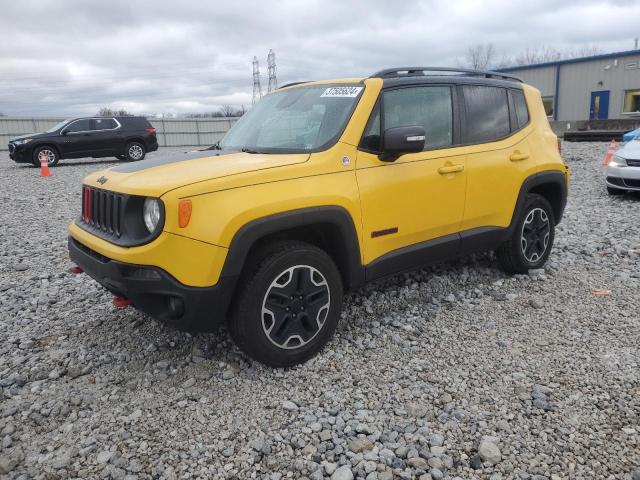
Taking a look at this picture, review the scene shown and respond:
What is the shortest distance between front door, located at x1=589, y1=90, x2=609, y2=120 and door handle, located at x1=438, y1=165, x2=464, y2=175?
3375 centimetres

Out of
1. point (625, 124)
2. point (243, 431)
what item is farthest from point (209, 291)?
point (625, 124)

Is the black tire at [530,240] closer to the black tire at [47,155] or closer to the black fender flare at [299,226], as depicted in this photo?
the black fender flare at [299,226]

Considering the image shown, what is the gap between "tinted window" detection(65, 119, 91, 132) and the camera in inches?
675

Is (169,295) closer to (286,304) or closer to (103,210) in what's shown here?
(286,304)

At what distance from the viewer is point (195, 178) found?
115 inches

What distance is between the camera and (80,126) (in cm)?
1728

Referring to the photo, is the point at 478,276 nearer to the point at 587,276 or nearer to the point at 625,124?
the point at 587,276

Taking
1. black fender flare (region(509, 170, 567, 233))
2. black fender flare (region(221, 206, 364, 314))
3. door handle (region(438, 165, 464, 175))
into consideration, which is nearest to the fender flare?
black fender flare (region(221, 206, 364, 314))

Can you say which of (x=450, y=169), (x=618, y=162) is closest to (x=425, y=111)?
(x=450, y=169)

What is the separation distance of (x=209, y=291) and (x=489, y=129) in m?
2.93

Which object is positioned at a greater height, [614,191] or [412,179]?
[412,179]

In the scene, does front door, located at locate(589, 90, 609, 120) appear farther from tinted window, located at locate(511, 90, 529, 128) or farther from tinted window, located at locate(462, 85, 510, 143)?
tinted window, located at locate(462, 85, 510, 143)

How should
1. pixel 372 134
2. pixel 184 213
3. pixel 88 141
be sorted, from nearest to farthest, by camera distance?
pixel 184 213 → pixel 372 134 → pixel 88 141

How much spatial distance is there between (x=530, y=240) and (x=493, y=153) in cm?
111
